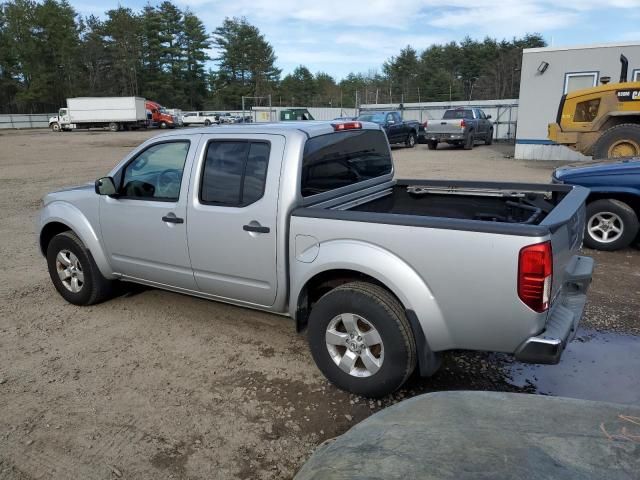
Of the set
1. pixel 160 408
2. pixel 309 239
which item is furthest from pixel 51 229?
pixel 309 239

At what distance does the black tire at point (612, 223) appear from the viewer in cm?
657

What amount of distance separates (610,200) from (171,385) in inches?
229

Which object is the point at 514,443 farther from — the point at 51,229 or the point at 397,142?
the point at 397,142

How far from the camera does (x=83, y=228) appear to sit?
4949 millimetres

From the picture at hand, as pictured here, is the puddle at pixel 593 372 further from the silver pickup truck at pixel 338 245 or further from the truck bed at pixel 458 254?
the truck bed at pixel 458 254

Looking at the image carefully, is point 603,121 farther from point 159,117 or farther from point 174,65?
point 174,65

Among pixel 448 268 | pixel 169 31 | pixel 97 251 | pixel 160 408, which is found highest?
pixel 169 31

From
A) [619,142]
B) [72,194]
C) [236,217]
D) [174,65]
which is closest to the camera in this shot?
[236,217]

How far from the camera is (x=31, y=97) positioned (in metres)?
65.6

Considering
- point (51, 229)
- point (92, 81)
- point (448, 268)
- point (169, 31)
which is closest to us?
point (448, 268)

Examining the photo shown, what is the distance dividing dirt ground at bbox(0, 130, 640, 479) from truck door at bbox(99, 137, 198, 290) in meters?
0.59

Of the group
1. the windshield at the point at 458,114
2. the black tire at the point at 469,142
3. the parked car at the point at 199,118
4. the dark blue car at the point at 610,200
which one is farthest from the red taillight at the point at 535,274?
the parked car at the point at 199,118

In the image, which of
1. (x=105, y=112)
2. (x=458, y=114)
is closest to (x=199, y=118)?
(x=105, y=112)

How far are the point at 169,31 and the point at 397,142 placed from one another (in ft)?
215
